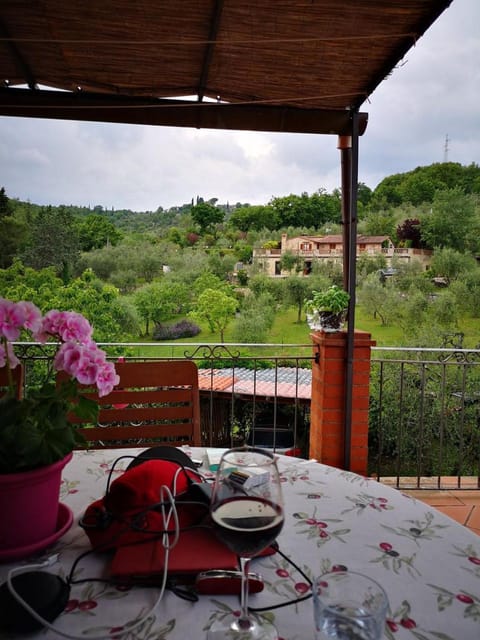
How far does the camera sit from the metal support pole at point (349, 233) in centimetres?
264

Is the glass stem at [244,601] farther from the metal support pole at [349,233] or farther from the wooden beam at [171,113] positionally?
the wooden beam at [171,113]

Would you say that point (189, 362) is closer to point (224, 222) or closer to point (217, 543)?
point (217, 543)

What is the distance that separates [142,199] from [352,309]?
15.1ft

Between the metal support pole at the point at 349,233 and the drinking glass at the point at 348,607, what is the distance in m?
2.20

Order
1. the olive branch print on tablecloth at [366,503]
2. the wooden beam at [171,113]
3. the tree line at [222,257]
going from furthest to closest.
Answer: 1. the tree line at [222,257]
2. the wooden beam at [171,113]
3. the olive branch print on tablecloth at [366,503]

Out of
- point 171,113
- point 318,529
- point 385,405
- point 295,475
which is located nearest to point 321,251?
point 171,113

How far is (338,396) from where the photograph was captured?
2.80 m

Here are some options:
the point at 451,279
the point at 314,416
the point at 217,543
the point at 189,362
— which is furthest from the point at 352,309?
the point at 451,279

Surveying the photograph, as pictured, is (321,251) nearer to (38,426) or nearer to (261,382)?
(261,382)

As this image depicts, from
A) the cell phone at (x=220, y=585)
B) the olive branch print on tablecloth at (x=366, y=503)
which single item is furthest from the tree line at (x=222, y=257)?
the cell phone at (x=220, y=585)

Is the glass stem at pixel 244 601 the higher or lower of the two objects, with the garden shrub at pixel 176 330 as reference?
higher

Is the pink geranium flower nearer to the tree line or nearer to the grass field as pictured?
the tree line

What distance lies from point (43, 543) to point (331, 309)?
89.3 inches

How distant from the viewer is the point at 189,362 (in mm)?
1525
